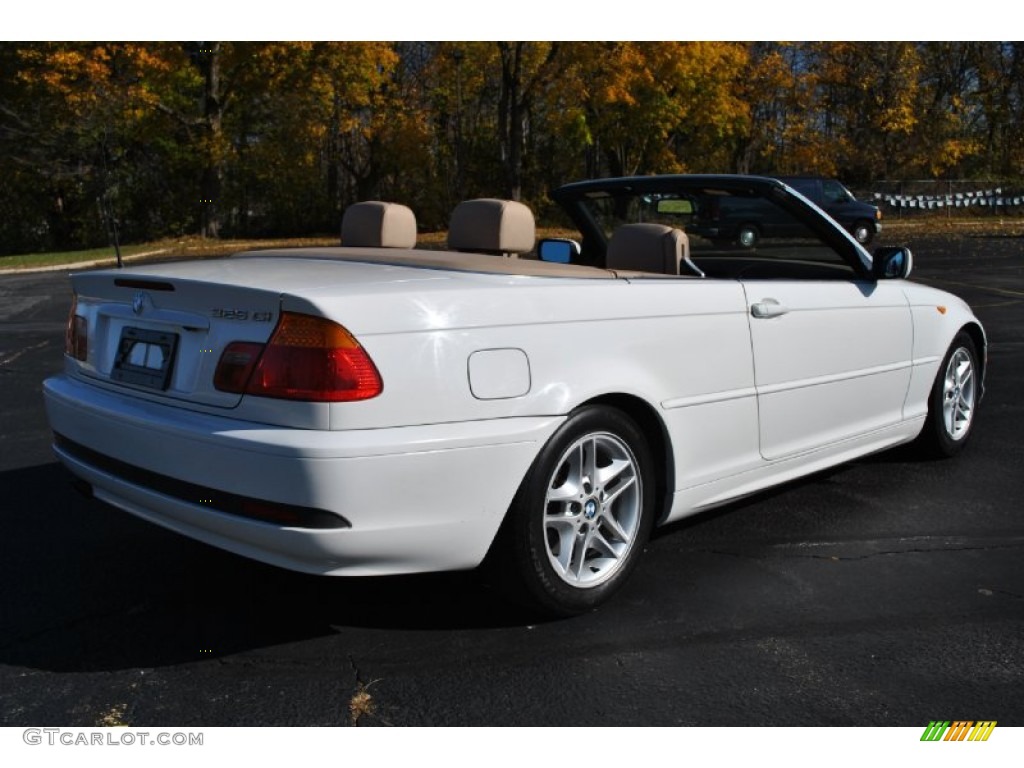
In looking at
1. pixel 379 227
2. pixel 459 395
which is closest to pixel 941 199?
pixel 379 227

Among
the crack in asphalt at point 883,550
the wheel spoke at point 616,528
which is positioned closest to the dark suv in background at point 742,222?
the crack in asphalt at point 883,550

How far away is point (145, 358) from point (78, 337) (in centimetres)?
61

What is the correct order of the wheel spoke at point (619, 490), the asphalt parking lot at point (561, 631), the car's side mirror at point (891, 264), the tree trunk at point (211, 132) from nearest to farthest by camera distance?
the asphalt parking lot at point (561, 631) → the wheel spoke at point (619, 490) → the car's side mirror at point (891, 264) → the tree trunk at point (211, 132)

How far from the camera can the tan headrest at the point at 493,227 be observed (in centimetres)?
421

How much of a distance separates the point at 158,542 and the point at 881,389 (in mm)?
3261

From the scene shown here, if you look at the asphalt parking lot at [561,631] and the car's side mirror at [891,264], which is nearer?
the asphalt parking lot at [561,631]

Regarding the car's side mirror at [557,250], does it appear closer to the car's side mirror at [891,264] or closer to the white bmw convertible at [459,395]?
the white bmw convertible at [459,395]

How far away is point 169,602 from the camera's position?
3.61 metres

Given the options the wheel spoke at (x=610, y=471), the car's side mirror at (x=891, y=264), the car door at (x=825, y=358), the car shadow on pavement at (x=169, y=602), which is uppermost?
the car's side mirror at (x=891, y=264)

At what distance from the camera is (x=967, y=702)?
2.86 meters

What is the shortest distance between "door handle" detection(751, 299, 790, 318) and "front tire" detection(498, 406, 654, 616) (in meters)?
0.81

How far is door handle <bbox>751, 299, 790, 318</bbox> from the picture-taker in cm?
403

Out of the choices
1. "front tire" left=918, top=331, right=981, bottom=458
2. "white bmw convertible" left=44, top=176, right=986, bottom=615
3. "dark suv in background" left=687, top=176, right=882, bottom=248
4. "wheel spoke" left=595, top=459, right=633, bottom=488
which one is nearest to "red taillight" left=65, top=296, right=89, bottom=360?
"white bmw convertible" left=44, top=176, right=986, bottom=615

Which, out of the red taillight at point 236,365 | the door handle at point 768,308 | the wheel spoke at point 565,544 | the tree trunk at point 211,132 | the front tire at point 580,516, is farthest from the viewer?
the tree trunk at point 211,132
